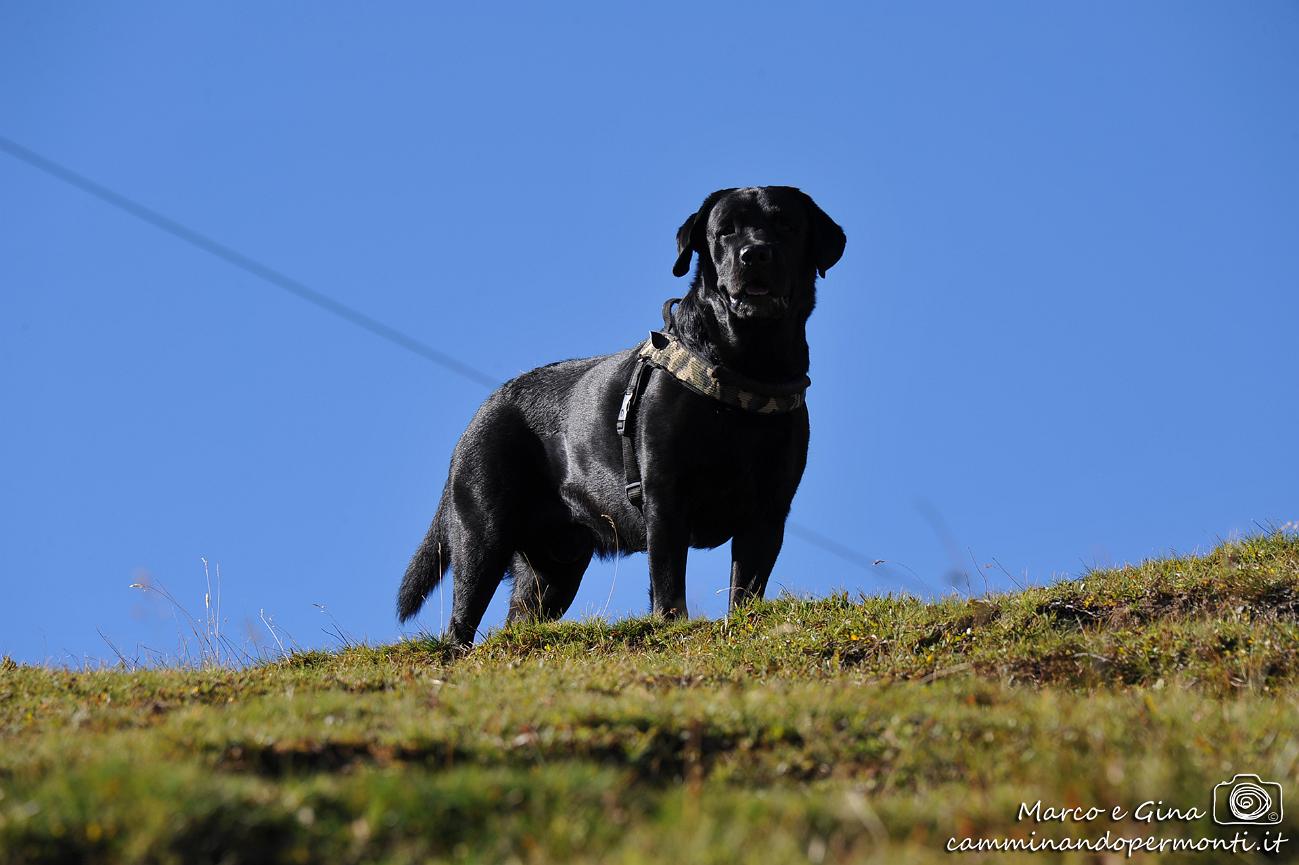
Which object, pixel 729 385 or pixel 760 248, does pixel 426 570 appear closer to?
pixel 729 385

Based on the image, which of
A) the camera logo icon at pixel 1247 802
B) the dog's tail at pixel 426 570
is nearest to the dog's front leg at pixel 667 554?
the dog's tail at pixel 426 570

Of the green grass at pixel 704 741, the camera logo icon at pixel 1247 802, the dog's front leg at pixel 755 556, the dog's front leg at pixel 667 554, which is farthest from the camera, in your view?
the dog's front leg at pixel 755 556

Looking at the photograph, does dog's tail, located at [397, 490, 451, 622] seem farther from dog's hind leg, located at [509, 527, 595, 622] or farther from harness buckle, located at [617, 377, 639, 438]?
harness buckle, located at [617, 377, 639, 438]

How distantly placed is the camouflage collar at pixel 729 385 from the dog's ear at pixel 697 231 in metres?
0.60

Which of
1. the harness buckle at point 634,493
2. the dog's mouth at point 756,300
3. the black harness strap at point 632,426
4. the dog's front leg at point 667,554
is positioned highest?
the dog's mouth at point 756,300

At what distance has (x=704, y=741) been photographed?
3.99m

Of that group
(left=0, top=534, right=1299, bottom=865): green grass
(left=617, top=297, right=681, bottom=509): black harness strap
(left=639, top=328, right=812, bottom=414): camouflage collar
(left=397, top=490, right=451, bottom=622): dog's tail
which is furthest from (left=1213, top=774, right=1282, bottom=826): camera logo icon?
(left=397, top=490, right=451, bottom=622): dog's tail

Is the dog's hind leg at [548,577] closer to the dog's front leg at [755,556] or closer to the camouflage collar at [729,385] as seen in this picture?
the dog's front leg at [755,556]

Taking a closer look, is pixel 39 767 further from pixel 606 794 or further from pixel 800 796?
pixel 800 796

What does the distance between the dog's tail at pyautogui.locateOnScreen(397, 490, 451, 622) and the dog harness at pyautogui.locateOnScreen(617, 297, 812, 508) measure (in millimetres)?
2130

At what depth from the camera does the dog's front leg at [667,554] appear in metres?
7.47

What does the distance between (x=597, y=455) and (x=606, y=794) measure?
5.13m

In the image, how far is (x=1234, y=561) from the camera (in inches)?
284

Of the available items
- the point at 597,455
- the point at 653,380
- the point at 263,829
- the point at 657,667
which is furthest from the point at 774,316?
the point at 263,829
